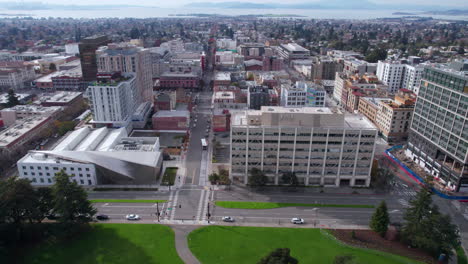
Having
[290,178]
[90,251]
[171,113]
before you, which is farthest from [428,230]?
[171,113]

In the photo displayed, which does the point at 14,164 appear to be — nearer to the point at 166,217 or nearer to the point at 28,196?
the point at 28,196

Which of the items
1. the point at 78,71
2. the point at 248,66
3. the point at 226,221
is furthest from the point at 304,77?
the point at 226,221

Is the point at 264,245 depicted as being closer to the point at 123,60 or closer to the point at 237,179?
the point at 237,179

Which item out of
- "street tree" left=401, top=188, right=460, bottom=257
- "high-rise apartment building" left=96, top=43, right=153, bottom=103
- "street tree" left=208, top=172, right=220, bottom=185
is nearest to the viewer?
"street tree" left=401, top=188, right=460, bottom=257

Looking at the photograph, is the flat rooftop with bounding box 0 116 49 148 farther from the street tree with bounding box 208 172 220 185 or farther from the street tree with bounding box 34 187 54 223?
the street tree with bounding box 208 172 220 185

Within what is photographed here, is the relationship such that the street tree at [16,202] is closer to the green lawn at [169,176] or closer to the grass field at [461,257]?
the green lawn at [169,176]

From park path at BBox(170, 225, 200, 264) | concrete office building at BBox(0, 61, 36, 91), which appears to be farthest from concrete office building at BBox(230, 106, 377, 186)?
concrete office building at BBox(0, 61, 36, 91)

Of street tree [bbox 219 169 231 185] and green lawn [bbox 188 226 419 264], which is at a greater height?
street tree [bbox 219 169 231 185]
